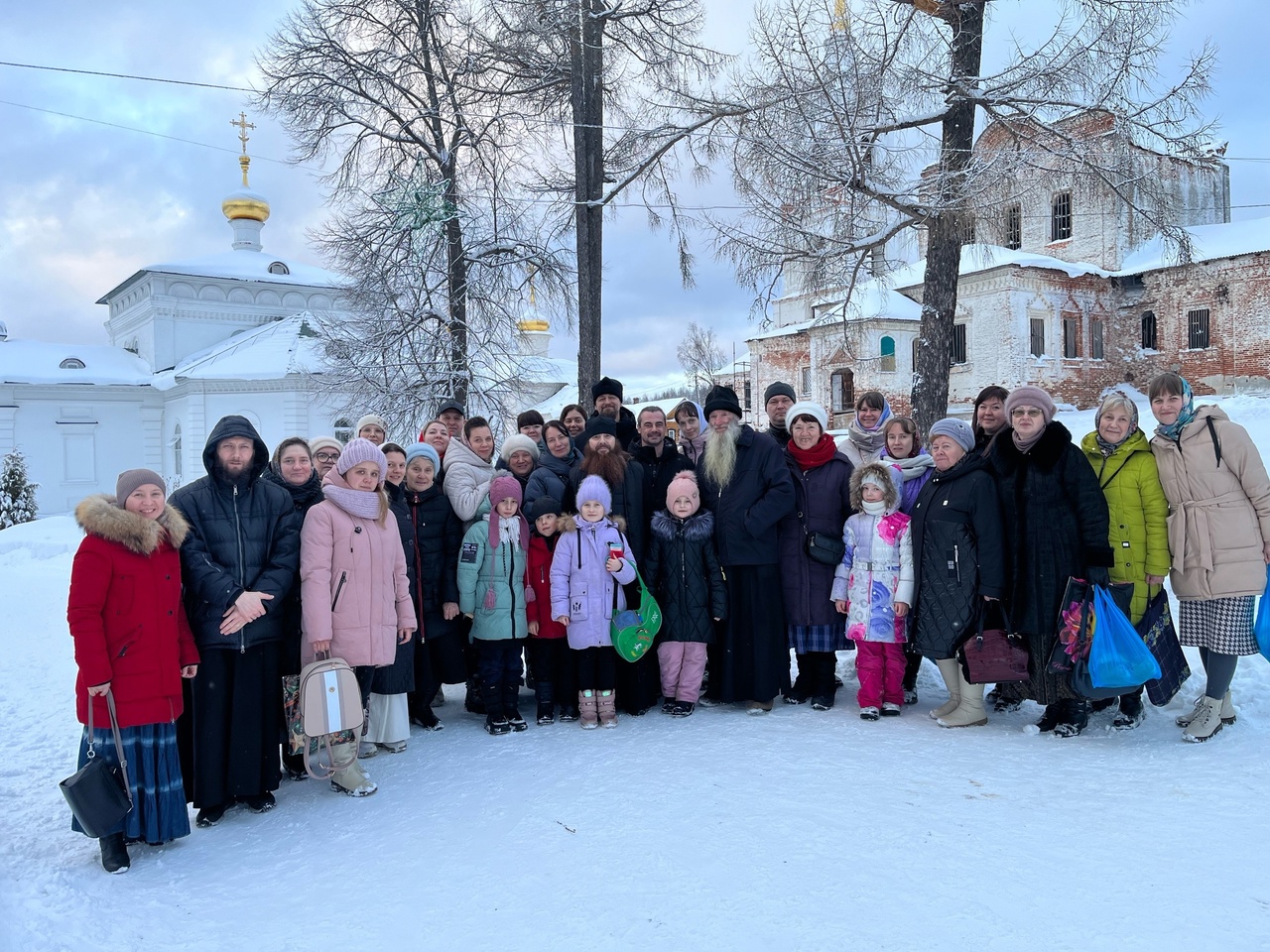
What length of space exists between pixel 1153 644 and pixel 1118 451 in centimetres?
111

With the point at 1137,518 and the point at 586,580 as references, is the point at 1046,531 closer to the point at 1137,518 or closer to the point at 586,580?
the point at 1137,518

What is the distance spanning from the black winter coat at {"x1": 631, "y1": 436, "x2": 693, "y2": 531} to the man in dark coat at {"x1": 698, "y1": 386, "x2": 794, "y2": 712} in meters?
0.36

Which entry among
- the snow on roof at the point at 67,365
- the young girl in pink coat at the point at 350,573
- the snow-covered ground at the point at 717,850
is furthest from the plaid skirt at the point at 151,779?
the snow on roof at the point at 67,365

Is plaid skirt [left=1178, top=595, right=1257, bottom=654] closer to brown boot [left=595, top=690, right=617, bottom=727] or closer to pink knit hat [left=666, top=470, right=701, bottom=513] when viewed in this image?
pink knit hat [left=666, top=470, right=701, bottom=513]

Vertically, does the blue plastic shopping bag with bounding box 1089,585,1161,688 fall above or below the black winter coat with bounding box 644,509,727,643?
below

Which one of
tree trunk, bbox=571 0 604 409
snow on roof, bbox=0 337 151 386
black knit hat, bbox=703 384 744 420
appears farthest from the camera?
snow on roof, bbox=0 337 151 386

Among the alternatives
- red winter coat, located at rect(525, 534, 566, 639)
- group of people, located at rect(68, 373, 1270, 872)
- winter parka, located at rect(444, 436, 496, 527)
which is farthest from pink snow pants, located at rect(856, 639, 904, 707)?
winter parka, located at rect(444, 436, 496, 527)

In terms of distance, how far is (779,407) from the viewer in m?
6.54

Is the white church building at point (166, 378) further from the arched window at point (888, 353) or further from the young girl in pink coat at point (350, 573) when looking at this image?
the young girl in pink coat at point (350, 573)

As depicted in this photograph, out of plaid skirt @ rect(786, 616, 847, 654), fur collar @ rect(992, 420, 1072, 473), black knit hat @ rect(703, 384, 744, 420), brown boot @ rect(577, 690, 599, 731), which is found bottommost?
brown boot @ rect(577, 690, 599, 731)

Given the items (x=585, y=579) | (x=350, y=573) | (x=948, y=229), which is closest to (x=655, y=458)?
(x=585, y=579)

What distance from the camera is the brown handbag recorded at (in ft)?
15.8

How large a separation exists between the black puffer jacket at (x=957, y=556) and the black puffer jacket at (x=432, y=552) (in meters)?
2.88

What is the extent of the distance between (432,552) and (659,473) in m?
1.65
